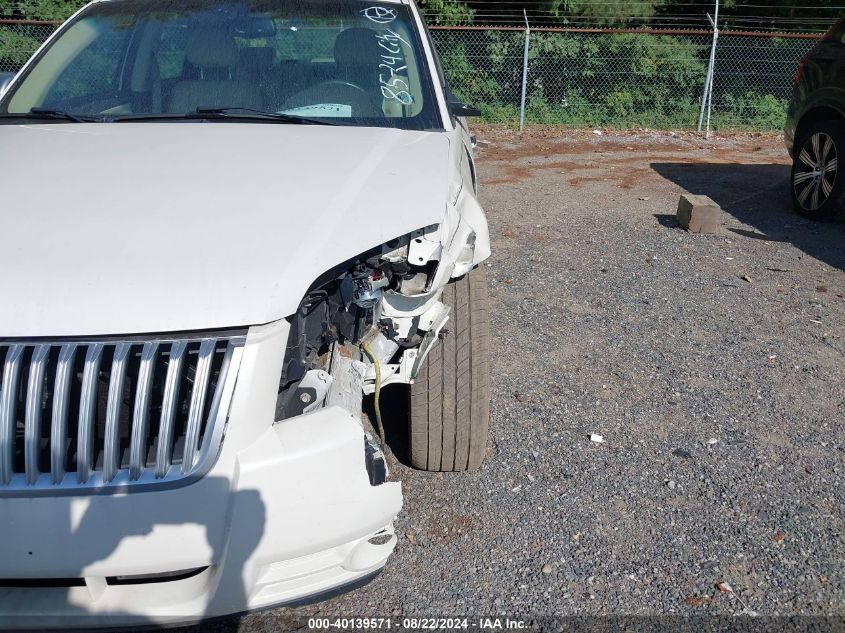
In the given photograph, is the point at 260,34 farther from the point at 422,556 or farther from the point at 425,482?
the point at 422,556

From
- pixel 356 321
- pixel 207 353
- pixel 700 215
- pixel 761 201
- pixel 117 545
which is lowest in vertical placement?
pixel 761 201

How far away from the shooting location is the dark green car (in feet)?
21.3

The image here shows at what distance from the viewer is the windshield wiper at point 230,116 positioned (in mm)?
2898

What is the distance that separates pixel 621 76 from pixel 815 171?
6981 mm

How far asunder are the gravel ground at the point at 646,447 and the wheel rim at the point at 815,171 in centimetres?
54

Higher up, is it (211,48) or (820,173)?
(211,48)

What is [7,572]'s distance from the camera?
1651 mm

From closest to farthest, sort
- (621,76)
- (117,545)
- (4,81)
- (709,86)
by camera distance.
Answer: (117,545) < (4,81) < (709,86) < (621,76)

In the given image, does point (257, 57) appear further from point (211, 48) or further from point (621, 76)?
point (621, 76)

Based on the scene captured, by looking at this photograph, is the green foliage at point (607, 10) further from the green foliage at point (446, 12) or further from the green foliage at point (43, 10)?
the green foliage at point (43, 10)

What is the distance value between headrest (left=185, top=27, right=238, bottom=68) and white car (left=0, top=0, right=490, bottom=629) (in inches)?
24.2

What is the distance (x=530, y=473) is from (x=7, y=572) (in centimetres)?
196

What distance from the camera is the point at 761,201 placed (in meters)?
7.77

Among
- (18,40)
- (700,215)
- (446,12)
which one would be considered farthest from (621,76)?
(18,40)
